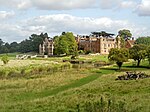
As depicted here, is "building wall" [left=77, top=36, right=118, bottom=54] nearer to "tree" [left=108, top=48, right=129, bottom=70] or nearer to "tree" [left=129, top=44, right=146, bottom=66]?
"tree" [left=129, top=44, right=146, bottom=66]

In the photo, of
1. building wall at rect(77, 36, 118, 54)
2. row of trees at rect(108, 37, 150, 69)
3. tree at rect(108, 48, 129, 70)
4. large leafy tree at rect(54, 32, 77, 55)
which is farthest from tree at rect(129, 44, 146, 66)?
building wall at rect(77, 36, 118, 54)

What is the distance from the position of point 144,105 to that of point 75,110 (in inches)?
188

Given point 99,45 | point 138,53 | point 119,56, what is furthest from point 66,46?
point 119,56

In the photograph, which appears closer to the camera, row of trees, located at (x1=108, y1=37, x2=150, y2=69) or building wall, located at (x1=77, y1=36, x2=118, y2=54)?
row of trees, located at (x1=108, y1=37, x2=150, y2=69)

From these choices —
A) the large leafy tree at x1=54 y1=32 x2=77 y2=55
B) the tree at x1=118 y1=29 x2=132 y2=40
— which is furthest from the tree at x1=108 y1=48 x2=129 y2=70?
the tree at x1=118 y1=29 x2=132 y2=40

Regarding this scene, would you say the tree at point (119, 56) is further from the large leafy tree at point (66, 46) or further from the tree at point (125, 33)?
the tree at point (125, 33)

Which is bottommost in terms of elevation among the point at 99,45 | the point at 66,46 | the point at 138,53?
the point at 138,53

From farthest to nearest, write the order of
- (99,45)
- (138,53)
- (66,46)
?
(99,45)
(66,46)
(138,53)

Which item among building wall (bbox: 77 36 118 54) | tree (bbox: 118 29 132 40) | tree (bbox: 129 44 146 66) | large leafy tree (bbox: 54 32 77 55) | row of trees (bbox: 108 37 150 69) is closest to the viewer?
row of trees (bbox: 108 37 150 69)

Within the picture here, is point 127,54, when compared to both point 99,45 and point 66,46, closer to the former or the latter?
point 66,46

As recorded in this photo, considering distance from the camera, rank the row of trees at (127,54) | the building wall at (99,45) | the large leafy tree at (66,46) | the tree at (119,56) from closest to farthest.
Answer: the tree at (119,56), the row of trees at (127,54), the large leafy tree at (66,46), the building wall at (99,45)

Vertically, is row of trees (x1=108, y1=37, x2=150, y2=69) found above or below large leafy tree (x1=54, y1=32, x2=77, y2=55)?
below

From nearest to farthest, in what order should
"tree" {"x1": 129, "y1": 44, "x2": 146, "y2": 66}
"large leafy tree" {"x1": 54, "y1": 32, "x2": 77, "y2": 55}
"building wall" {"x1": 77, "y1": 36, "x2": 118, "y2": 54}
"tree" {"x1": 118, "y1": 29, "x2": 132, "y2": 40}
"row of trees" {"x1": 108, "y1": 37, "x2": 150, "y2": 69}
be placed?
"row of trees" {"x1": 108, "y1": 37, "x2": 150, "y2": 69} → "tree" {"x1": 129, "y1": 44, "x2": 146, "y2": 66} → "large leafy tree" {"x1": 54, "y1": 32, "x2": 77, "y2": 55} → "building wall" {"x1": 77, "y1": 36, "x2": 118, "y2": 54} → "tree" {"x1": 118, "y1": 29, "x2": 132, "y2": 40}

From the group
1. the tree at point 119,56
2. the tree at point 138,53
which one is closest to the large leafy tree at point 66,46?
the tree at point 138,53
